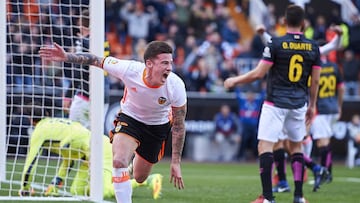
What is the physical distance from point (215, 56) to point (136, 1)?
418 centimetres

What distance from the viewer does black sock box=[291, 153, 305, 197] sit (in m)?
10.8

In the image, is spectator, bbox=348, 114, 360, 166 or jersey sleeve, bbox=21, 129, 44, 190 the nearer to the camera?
jersey sleeve, bbox=21, 129, 44, 190

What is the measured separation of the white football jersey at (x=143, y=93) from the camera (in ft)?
29.3

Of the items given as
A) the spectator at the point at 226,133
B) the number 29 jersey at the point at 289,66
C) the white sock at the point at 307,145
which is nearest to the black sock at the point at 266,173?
the number 29 jersey at the point at 289,66

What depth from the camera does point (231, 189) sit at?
1347 centimetres

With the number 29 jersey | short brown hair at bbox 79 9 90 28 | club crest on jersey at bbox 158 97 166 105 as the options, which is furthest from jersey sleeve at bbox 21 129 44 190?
club crest on jersey at bbox 158 97 166 105

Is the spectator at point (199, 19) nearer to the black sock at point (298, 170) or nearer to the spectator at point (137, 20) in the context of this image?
the spectator at point (137, 20)

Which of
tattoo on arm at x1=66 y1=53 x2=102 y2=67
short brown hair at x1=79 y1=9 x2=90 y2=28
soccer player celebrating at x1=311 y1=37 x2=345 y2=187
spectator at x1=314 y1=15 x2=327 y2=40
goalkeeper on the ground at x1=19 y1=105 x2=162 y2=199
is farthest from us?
spectator at x1=314 y1=15 x2=327 y2=40

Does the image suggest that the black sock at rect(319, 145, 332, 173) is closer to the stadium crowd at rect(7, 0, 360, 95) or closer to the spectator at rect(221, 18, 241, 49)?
the stadium crowd at rect(7, 0, 360, 95)

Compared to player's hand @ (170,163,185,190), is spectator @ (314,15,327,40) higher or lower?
higher

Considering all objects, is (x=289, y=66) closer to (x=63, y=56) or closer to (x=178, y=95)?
(x=178, y=95)

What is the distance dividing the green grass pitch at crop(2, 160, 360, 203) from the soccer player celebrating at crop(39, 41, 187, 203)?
6.55ft

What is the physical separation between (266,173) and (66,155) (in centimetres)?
320

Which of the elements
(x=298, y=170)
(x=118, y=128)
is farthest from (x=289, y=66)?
(x=118, y=128)
